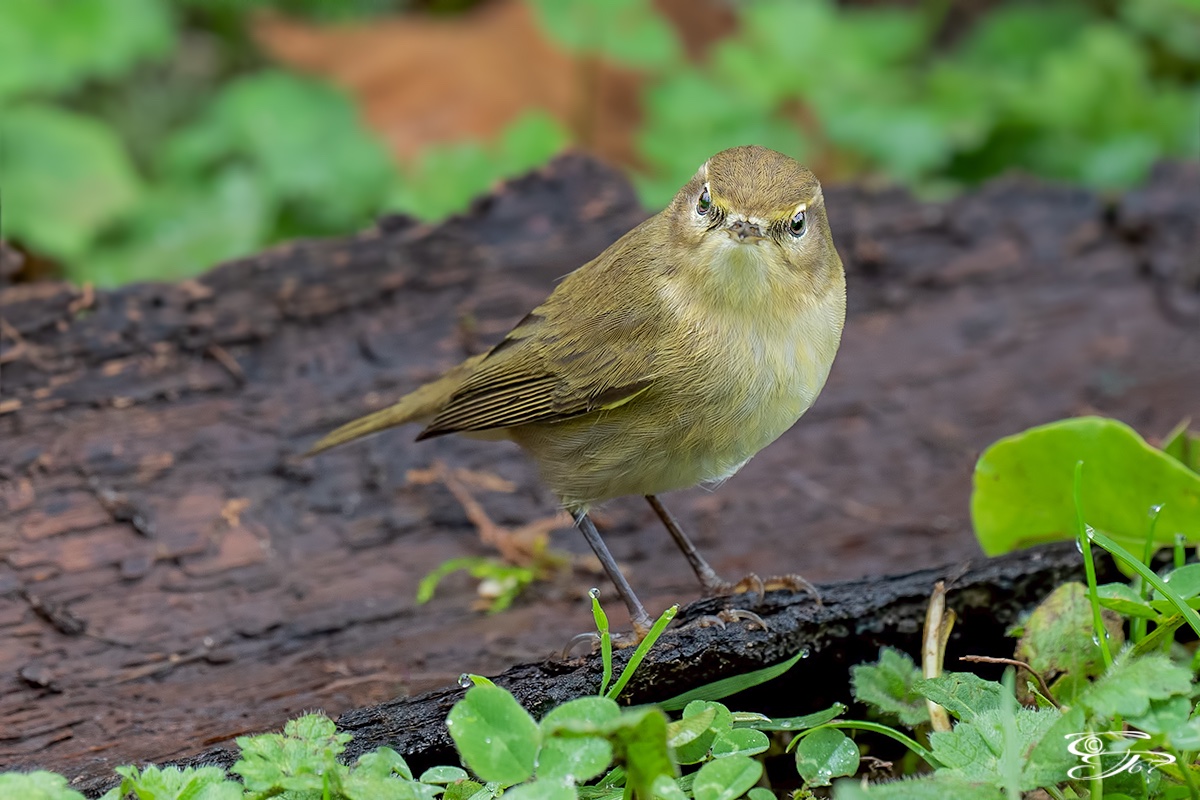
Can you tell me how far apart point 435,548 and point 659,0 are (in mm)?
4790

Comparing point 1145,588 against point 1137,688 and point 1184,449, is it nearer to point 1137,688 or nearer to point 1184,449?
point 1137,688

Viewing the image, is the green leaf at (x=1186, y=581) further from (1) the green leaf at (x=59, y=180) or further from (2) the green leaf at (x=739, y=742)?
(1) the green leaf at (x=59, y=180)

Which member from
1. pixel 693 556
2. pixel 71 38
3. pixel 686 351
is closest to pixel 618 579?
pixel 693 556

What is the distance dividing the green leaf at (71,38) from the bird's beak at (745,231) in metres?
3.87

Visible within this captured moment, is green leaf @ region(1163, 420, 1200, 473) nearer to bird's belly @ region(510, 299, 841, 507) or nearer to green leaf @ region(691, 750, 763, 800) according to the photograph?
bird's belly @ region(510, 299, 841, 507)

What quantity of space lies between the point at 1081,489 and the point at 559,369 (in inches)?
62.3

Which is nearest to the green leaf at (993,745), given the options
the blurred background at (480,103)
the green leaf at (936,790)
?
the green leaf at (936,790)

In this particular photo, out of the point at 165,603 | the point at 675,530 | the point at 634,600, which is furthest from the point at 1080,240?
the point at 165,603

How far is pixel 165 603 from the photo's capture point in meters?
4.12

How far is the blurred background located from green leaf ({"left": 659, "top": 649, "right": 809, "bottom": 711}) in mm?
2887

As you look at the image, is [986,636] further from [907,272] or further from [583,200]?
[583,200]

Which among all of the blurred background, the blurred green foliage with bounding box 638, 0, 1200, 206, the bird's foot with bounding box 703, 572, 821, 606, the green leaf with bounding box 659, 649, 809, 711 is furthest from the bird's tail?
the blurred green foliage with bounding box 638, 0, 1200, 206

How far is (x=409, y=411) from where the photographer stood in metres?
4.44

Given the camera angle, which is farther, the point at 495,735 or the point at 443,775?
the point at 443,775
